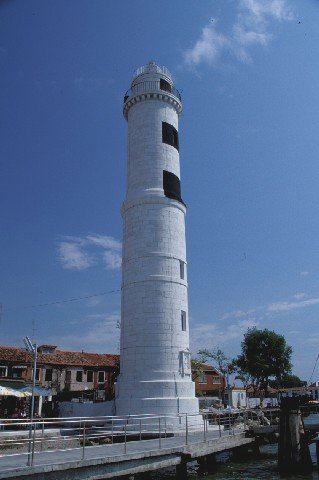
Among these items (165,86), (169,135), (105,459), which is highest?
(165,86)

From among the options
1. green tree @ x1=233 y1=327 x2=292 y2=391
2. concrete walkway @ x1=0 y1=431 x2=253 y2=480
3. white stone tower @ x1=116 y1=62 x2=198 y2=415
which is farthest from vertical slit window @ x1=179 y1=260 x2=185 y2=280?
green tree @ x1=233 y1=327 x2=292 y2=391

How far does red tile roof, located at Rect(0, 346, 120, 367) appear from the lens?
40000 millimetres

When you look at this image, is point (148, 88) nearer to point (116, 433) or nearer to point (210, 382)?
point (116, 433)

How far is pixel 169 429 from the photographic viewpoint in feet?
65.5

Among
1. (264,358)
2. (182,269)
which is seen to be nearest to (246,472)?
(182,269)

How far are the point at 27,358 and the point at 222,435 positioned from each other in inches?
1039

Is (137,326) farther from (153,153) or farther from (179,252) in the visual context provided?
(153,153)

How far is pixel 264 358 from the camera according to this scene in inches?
2276

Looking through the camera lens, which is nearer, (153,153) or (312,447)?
(153,153)

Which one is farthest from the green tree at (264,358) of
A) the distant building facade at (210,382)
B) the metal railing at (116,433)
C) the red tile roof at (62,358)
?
the metal railing at (116,433)

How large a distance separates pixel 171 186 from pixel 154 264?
521cm

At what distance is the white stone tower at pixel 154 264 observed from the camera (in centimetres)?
2219

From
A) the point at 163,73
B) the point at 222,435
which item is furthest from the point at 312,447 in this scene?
the point at 163,73

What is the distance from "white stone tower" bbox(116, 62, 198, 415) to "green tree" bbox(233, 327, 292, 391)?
37.4 meters
